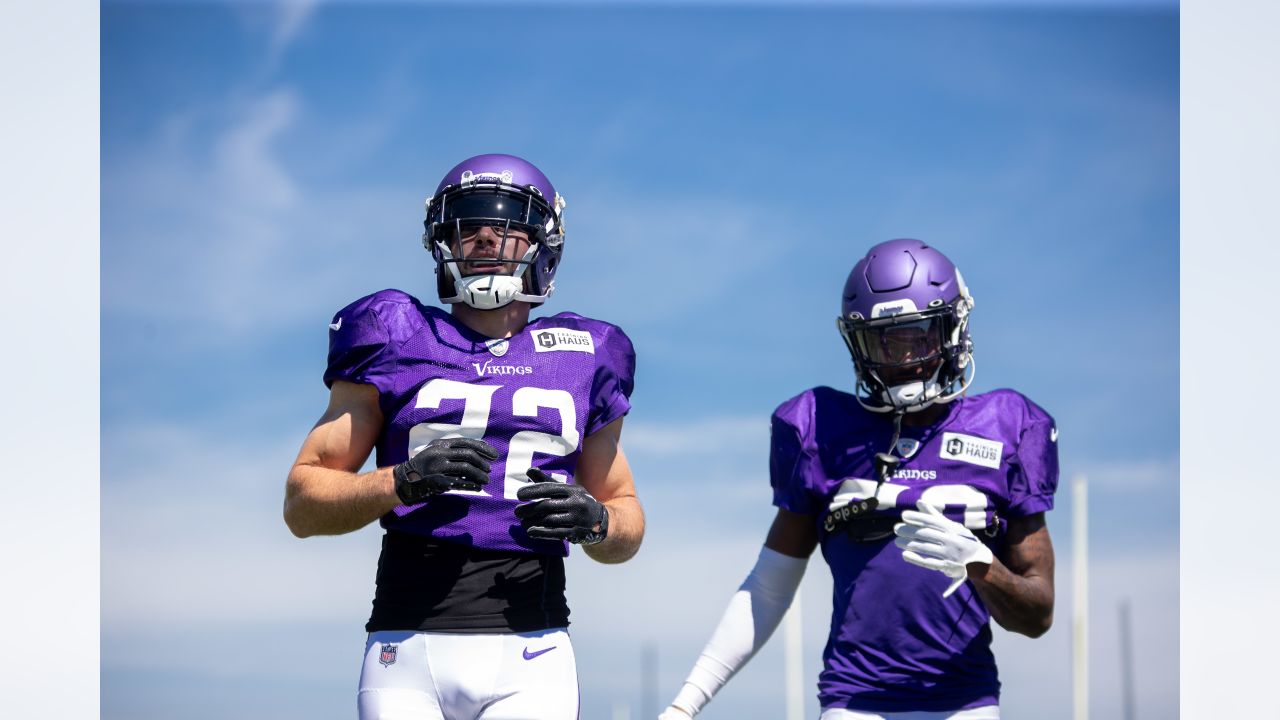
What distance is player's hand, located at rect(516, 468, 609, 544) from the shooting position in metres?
3.78

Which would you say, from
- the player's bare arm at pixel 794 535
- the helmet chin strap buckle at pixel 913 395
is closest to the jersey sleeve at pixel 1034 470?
the helmet chin strap buckle at pixel 913 395

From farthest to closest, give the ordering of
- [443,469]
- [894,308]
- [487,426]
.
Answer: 1. [894,308]
2. [487,426]
3. [443,469]

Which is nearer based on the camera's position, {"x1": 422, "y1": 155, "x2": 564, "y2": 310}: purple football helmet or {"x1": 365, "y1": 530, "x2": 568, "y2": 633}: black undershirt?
{"x1": 365, "y1": 530, "x2": 568, "y2": 633}: black undershirt

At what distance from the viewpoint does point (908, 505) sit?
4516 mm

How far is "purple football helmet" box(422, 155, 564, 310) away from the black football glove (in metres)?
0.60

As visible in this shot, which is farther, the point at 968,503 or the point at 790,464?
the point at 790,464

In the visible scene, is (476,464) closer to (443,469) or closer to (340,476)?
(443,469)

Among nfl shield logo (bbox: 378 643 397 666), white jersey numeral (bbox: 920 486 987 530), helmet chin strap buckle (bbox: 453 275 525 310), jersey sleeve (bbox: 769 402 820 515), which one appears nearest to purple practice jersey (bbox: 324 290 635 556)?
helmet chin strap buckle (bbox: 453 275 525 310)

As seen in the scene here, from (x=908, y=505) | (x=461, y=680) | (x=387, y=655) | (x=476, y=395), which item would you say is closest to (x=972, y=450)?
(x=908, y=505)

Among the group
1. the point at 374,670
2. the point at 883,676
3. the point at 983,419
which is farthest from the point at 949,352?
the point at 374,670

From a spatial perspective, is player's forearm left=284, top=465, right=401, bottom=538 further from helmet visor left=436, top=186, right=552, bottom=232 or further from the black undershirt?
helmet visor left=436, top=186, right=552, bottom=232

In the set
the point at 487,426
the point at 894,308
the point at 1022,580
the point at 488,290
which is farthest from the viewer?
the point at 894,308

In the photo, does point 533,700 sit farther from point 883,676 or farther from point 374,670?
point 883,676

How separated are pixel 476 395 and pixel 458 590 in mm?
556
